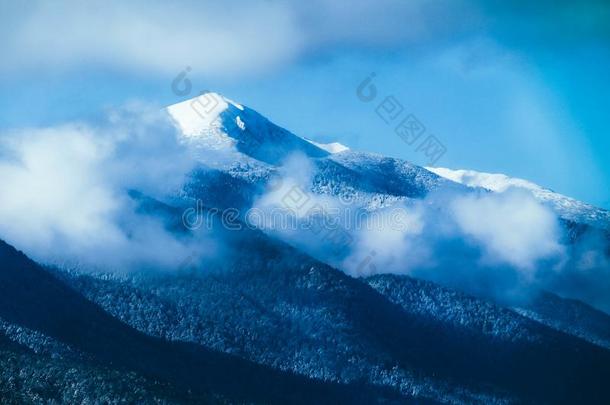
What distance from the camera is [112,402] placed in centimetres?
13250

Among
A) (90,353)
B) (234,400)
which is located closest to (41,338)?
(90,353)

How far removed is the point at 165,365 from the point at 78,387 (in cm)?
6458

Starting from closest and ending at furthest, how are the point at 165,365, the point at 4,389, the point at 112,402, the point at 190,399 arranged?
1. the point at 4,389
2. the point at 112,402
3. the point at 190,399
4. the point at 165,365

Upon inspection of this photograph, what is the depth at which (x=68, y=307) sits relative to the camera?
198625mm

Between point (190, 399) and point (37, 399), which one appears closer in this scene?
point (37, 399)

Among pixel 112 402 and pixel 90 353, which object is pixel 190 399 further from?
pixel 90 353

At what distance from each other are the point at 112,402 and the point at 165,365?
213ft

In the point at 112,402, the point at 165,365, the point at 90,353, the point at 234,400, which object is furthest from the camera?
the point at 165,365

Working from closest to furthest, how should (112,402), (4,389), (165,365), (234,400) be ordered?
(4,389) → (112,402) → (234,400) → (165,365)

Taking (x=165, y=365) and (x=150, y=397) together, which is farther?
(x=165, y=365)

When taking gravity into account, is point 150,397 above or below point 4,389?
above

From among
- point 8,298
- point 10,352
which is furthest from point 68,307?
point 10,352

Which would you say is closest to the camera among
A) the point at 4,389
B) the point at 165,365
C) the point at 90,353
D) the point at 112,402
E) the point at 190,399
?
the point at 4,389

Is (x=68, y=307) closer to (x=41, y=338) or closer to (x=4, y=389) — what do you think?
(x=41, y=338)
